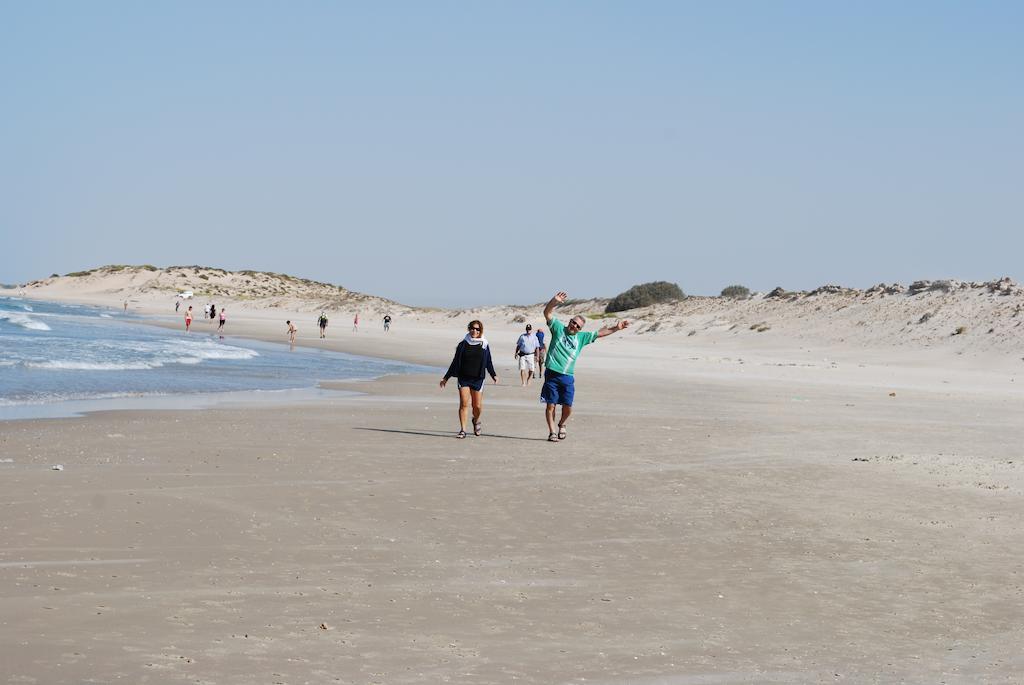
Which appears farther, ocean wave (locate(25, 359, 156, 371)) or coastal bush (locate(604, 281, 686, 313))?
coastal bush (locate(604, 281, 686, 313))

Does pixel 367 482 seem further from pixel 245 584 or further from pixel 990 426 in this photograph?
pixel 990 426

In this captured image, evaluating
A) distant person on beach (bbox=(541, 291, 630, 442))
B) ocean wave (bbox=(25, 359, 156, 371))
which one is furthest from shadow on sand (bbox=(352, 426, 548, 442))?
ocean wave (bbox=(25, 359, 156, 371))

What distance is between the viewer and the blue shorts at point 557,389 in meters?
16.2

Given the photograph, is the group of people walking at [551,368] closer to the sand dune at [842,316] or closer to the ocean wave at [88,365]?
the ocean wave at [88,365]

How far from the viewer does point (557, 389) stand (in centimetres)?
1627

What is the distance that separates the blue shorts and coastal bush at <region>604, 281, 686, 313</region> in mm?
69746

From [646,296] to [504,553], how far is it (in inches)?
3137

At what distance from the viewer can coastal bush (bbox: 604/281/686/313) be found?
285ft

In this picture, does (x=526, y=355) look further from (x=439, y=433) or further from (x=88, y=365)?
(x=439, y=433)

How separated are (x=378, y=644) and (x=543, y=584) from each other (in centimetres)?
178

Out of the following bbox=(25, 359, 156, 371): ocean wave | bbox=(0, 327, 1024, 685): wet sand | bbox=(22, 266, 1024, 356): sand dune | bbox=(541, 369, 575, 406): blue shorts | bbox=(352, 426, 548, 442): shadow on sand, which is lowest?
bbox=(0, 327, 1024, 685): wet sand

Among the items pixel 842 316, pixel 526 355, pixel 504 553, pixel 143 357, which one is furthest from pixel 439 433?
pixel 842 316

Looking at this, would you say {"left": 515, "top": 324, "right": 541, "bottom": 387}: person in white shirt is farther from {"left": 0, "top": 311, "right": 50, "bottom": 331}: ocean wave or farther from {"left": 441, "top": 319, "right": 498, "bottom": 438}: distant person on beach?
{"left": 0, "top": 311, "right": 50, "bottom": 331}: ocean wave

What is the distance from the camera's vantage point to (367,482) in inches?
469
